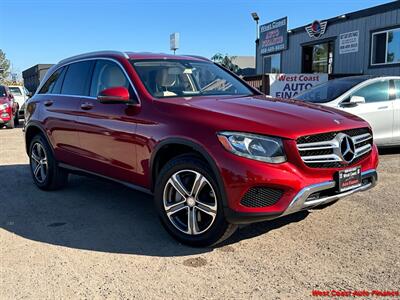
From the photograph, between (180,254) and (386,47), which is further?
(386,47)

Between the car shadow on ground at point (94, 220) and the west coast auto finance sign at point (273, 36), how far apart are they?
682 inches

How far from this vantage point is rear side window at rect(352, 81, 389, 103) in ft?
26.4

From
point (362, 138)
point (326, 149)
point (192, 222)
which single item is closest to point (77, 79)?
point (192, 222)

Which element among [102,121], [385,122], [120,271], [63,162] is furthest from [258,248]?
[385,122]

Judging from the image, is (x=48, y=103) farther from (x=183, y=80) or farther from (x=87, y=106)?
(x=183, y=80)

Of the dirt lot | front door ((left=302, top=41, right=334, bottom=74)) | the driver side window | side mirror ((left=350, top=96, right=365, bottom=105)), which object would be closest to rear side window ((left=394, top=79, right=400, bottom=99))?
side mirror ((left=350, top=96, right=365, bottom=105))

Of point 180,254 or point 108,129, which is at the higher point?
point 108,129

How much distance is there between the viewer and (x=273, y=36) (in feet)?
73.4

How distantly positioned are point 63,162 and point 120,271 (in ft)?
8.61

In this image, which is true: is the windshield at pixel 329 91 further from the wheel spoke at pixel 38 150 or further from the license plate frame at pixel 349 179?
the wheel spoke at pixel 38 150

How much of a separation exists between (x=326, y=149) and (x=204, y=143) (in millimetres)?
1012

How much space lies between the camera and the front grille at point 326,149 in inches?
137

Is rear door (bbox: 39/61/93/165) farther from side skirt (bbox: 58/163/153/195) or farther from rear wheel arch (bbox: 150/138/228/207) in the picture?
rear wheel arch (bbox: 150/138/228/207)

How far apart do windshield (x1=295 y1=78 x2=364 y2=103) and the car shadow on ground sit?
3.99 metres
